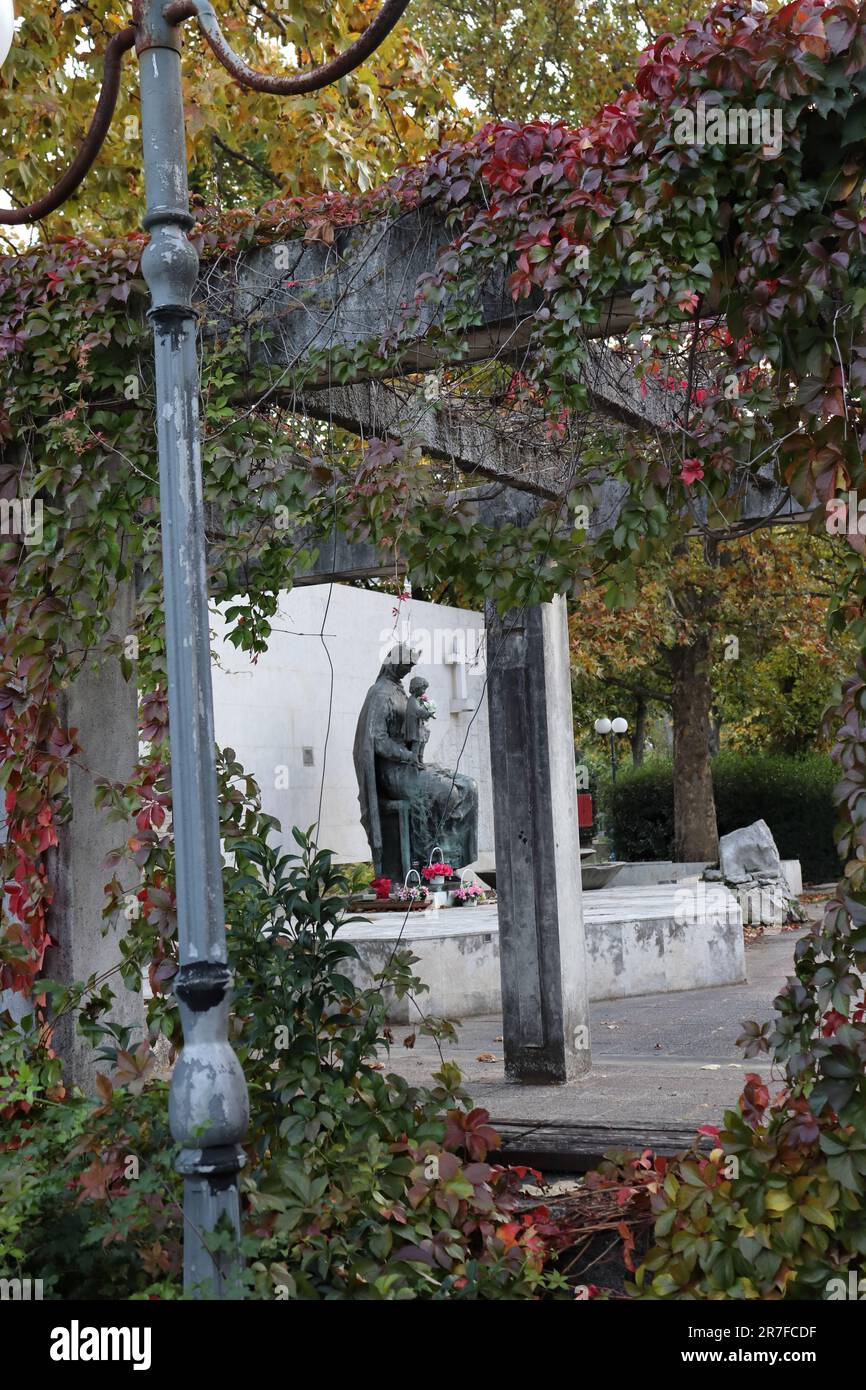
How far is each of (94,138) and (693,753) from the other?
14751 mm

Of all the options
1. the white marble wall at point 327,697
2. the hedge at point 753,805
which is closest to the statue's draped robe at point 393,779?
the white marble wall at point 327,697

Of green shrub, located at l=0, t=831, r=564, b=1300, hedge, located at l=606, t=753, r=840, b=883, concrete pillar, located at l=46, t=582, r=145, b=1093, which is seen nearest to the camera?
green shrub, located at l=0, t=831, r=564, b=1300

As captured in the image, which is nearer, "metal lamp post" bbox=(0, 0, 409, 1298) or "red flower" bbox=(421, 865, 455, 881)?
"metal lamp post" bbox=(0, 0, 409, 1298)

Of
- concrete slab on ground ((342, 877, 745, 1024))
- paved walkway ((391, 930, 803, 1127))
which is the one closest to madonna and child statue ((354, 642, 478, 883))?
concrete slab on ground ((342, 877, 745, 1024))

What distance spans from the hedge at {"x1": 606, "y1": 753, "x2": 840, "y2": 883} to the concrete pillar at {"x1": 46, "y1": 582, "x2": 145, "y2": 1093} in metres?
17.6

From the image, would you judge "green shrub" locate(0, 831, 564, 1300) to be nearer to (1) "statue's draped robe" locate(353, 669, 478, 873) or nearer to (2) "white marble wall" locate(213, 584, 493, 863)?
(2) "white marble wall" locate(213, 584, 493, 863)

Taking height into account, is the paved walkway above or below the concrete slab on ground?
below

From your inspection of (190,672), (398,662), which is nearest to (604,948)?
(398,662)

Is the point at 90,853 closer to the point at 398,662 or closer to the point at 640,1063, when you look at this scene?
the point at 640,1063

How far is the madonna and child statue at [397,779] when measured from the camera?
12906 millimetres

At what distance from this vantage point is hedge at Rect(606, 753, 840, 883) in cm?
2225

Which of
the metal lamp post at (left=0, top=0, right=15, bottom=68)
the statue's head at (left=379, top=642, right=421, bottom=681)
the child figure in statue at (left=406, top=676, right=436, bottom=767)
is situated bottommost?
the child figure in statue at (left=406, top=676, right=436, bottom=767)
